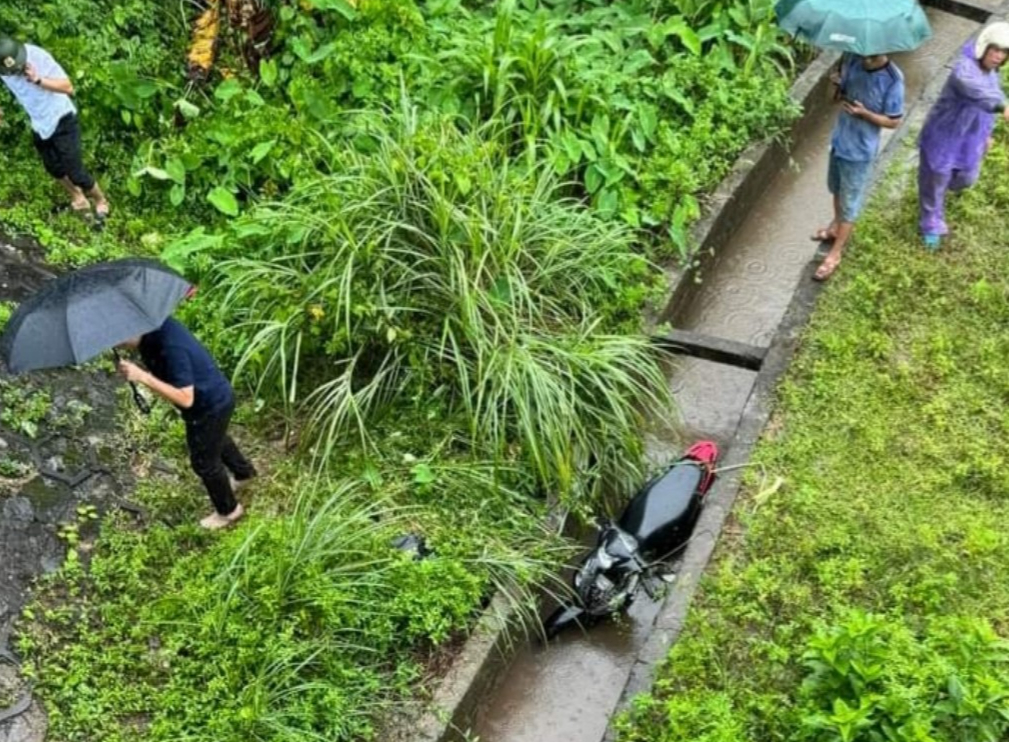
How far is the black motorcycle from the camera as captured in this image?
5.68 meters

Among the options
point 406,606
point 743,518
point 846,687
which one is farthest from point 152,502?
point 846,687

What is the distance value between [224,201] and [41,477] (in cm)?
211

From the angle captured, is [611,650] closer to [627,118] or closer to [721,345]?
[721,345]

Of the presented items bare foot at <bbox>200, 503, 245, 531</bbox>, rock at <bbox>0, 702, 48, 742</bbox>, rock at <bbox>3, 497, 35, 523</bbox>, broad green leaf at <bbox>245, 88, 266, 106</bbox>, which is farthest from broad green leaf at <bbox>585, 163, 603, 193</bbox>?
rock at <bbox>0, 702, 48, 742</bbox>

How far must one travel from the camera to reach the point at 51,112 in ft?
22.1

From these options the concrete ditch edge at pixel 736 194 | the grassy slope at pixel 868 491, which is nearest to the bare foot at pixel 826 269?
the grassy slope at pixel 868 491

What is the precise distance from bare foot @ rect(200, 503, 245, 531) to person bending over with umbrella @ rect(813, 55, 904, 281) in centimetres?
357

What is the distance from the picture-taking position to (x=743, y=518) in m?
5.64

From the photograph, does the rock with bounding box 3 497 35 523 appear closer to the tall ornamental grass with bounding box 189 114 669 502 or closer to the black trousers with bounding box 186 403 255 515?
the black trousers with bounding box 186 403 255 515

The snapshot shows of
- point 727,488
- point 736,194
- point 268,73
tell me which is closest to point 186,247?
point 268,73

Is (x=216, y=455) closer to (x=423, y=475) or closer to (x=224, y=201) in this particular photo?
(x=423, y=475)

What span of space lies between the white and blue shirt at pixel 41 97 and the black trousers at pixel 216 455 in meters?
2.44

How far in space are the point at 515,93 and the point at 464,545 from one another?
3.18m

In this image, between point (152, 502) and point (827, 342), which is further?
point (827, 342)
